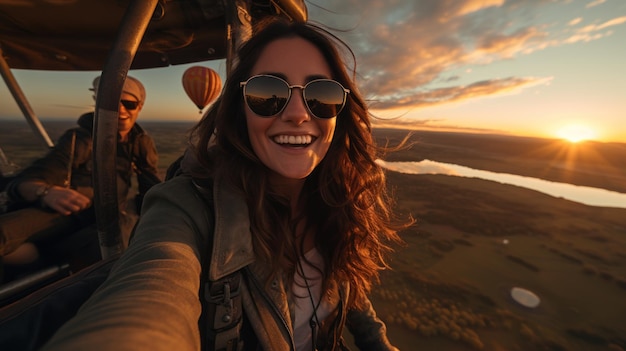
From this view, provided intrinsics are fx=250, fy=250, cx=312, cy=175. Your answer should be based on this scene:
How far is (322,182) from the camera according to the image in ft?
5.99

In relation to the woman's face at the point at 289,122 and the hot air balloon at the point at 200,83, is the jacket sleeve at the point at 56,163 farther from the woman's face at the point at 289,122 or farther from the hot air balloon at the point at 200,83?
the hot air balloon at the point at 200,83

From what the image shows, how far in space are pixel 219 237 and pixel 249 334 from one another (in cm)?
52

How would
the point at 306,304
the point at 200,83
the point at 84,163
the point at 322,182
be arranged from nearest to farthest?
1. the point at 306,304
2. the point at 322,182
3. the point at 84,163
4. the point at 200,83

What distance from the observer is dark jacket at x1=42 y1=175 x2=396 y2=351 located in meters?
0.62

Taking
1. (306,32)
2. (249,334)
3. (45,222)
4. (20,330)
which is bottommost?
(249,334)

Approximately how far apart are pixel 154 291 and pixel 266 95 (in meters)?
1.06

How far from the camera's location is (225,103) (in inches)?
62.2

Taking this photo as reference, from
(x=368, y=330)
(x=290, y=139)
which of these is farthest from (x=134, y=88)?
(x=368, y=330)

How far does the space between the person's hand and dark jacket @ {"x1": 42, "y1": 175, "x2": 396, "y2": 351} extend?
1534mm

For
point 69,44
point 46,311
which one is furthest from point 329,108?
point 69,44

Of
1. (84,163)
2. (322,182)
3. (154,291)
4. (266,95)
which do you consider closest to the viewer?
(154,291)

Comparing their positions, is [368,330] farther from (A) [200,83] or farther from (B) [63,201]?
(A) [200,83]

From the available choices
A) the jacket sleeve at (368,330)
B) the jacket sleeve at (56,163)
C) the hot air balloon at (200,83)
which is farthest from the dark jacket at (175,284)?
the hot air balloon at (200,83)

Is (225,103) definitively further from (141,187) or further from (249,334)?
(141,187)
